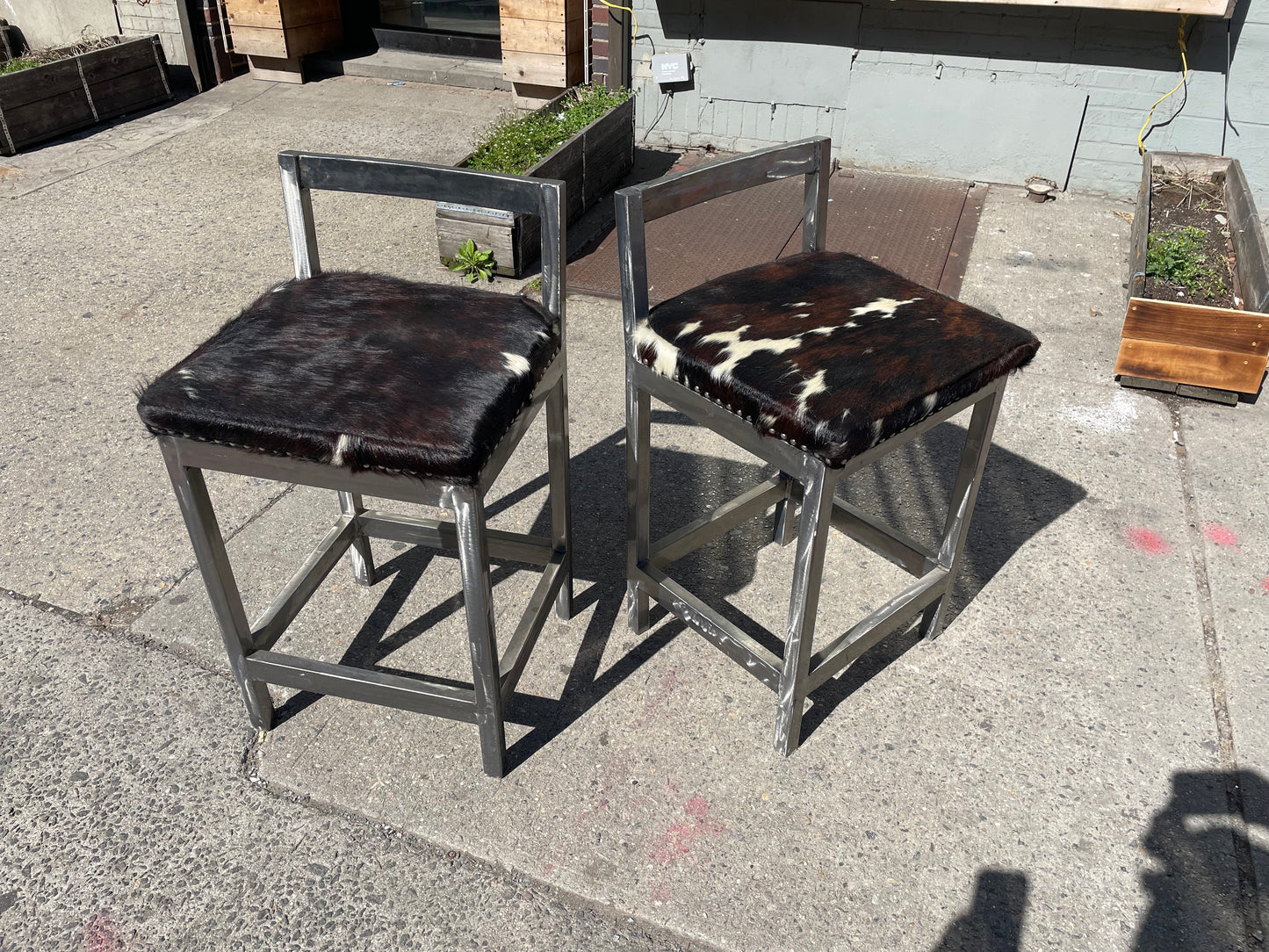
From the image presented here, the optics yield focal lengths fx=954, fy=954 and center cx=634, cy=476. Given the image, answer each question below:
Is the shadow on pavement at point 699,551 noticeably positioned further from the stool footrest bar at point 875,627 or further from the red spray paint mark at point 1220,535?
the red spray paint mark at point 1220,535

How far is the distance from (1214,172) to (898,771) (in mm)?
3996

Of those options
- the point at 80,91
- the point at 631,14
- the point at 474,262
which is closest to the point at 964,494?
the point at 474,262

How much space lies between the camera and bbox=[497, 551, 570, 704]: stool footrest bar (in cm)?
209

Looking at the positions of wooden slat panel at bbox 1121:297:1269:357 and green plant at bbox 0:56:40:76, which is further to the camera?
green plant at bbox 0:56:40:76

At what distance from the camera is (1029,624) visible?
2.48 metres

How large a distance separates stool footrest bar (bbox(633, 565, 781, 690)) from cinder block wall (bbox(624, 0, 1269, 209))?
12.6 ft

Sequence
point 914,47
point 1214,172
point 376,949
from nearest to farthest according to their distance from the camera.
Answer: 1. point 376,949
2. point 1214,172
3. point 914,47

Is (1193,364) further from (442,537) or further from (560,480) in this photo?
(442,537)

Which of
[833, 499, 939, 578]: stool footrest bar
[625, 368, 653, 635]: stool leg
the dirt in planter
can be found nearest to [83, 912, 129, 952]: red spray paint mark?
[625, 368, 653, 635]: stool leg

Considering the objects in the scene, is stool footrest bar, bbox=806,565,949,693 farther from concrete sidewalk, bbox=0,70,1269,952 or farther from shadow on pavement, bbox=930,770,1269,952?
shadow on pavement, bbox=930,770,1269,952

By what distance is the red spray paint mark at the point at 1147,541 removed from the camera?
270 cm

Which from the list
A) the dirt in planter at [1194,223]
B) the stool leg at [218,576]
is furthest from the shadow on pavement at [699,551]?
the dirt in planter at [1194,223]

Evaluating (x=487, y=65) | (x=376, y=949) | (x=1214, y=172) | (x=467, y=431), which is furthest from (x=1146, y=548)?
(x=487, y=65)

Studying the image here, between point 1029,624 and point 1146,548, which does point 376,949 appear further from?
point 1146,548
